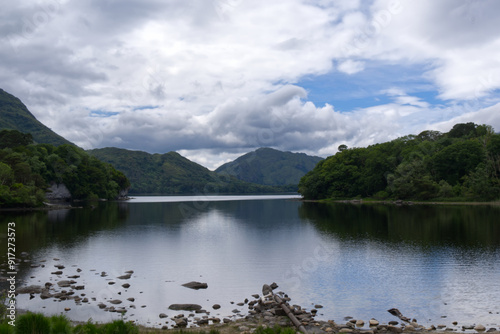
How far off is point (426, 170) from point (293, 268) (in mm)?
126216

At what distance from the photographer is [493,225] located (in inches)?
2496

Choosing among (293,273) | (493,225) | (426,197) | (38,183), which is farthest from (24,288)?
(426,197)

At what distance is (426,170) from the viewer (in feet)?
477

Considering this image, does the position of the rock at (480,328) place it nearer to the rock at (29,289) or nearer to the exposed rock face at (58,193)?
the rock at (29,289)

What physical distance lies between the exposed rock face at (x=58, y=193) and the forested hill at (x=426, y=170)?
4969 inches

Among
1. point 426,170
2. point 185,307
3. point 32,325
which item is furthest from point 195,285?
point 426,170

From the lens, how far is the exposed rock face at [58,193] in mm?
160438

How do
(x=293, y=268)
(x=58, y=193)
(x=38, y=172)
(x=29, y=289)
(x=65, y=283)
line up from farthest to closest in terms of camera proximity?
(x=58, y=193) → (x=38, y=172) → (x=293, y=268) → (x=65, y=283) → (x=29, y=289)

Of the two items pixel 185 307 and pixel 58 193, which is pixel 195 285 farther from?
pixel 58 193

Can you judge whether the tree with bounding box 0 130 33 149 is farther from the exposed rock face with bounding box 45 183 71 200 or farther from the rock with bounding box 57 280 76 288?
the rock with bounding box 57 280 76 288

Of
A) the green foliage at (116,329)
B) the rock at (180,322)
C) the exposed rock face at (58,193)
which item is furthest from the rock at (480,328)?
the exposed rock face at (58,193)

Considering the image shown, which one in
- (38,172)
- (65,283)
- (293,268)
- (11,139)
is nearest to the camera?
(65,283)

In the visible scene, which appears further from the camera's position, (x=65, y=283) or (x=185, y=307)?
(x=65, y=283)

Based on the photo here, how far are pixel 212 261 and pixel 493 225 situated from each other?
169ft
